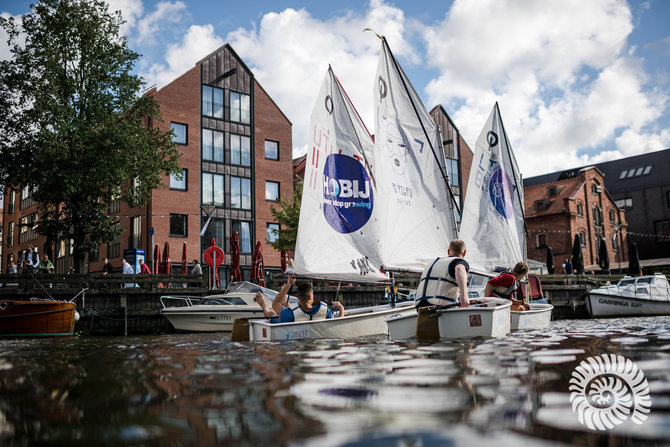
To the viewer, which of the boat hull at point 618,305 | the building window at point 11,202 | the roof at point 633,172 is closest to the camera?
the boat hull at point 618,305

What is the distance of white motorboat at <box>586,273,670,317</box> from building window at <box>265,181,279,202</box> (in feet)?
71.2

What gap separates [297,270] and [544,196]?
46.8 metres

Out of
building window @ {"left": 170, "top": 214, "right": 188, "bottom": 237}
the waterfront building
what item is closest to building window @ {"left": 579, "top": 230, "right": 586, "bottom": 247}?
the waterfront building

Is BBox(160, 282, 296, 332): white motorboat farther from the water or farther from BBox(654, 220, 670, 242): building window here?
BBox(654, 220, 670, 242): building window

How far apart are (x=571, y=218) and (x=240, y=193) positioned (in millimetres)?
30820

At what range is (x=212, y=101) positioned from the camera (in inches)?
1539

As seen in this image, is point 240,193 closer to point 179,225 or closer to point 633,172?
point 179,225

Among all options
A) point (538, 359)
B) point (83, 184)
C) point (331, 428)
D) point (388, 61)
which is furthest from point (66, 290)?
point (331, 428)

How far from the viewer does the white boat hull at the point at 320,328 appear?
9.77m

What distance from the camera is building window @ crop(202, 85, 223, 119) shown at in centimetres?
3866

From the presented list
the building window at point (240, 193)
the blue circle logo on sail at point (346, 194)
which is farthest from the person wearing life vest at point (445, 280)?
the building window at point (240, 193)

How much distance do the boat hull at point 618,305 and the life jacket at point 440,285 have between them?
71.0 ft

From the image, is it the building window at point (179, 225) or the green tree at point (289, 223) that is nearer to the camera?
the green tree at point (289, 223)

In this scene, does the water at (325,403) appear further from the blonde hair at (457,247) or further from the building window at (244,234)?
the building window at (244,234)
